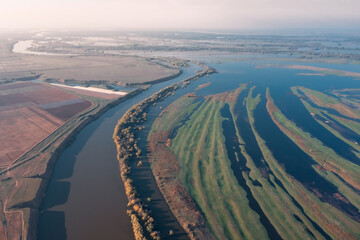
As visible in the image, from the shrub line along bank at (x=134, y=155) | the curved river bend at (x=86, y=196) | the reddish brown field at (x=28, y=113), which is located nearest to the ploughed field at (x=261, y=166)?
the shrub line along bank at (x=134, y=155)

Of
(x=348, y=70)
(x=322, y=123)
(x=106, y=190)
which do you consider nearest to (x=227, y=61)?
(x=348, y=70)

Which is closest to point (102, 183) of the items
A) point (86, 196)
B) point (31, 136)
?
point (86, 196)

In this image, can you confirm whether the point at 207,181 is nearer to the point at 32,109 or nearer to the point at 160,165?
the point at 160,165

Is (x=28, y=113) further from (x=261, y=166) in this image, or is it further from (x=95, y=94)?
(x=261, y=166)

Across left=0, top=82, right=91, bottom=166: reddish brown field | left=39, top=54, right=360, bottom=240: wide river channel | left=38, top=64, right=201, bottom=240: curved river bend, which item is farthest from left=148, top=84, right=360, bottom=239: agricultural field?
left=0, top=82, right=91, bottom=166: reddish brown field

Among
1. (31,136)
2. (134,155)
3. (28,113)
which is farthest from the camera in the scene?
(28,113)

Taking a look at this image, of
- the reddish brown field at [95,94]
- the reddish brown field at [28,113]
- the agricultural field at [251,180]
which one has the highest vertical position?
the reddish brown field at [95,94]

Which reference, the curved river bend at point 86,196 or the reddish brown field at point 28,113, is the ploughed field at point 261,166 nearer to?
the curved river bend at point 86,196
